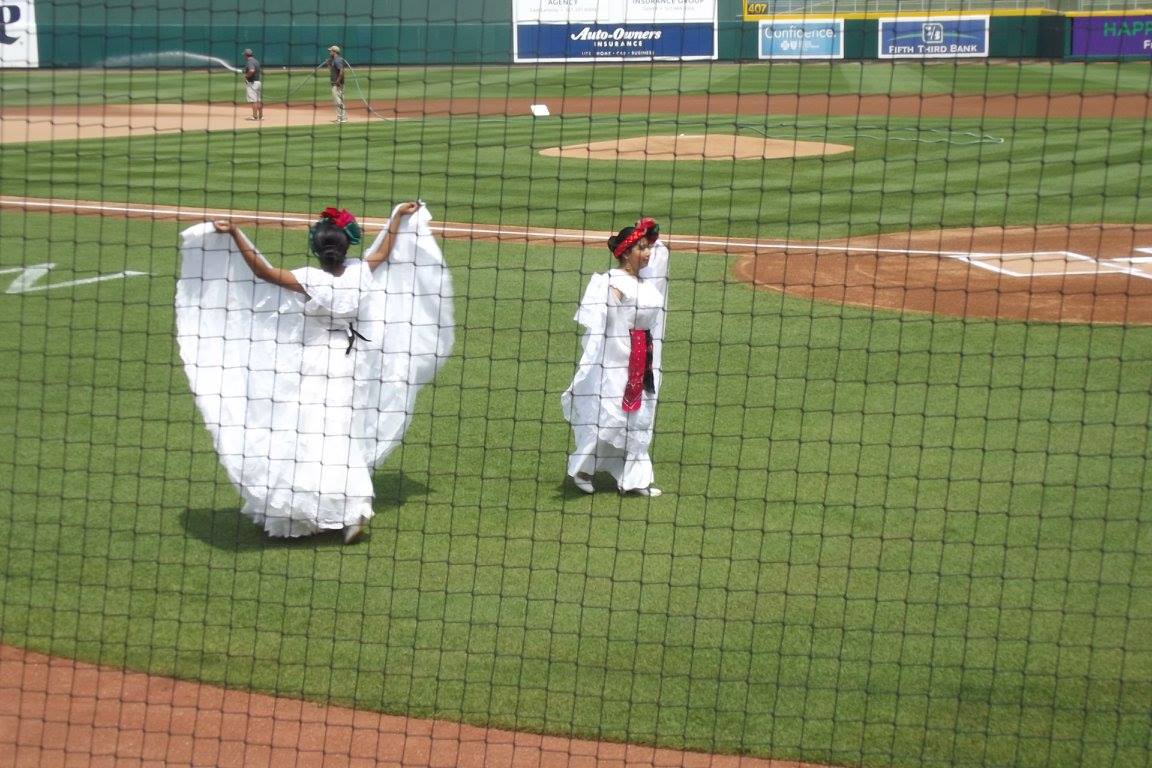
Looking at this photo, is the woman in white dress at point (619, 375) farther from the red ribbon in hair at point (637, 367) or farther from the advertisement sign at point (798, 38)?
the advertisement sign at point (798, 38)

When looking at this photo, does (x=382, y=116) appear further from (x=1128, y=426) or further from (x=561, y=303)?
(x=1128, y=426)

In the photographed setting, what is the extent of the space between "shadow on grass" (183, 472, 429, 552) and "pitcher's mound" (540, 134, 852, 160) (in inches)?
558

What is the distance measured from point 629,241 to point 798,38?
3096 cm

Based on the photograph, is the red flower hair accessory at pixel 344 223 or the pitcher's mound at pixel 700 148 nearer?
the red flower hair accessory at pixel 344 223

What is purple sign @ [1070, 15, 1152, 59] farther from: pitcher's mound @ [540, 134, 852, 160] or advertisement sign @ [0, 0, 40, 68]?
advertisement sign @ [0, 0, 40, 68]

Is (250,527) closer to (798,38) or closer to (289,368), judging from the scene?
(289,368)

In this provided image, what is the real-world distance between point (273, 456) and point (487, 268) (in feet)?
24.0

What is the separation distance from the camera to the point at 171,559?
Answer: 738cm

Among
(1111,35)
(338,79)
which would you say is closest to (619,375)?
(338,79)

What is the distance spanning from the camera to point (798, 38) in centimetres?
3719

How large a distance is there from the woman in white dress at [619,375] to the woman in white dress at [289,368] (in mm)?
1195

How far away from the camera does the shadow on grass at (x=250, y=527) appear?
7559 millimetres

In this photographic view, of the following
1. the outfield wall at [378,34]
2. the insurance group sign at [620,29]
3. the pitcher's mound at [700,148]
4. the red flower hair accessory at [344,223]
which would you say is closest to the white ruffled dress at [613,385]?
the red flower hair accessory at [344,223]

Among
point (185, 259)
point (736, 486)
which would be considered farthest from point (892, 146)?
point (185, 259)
